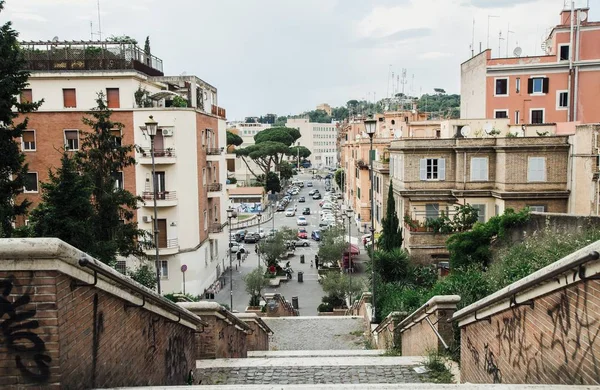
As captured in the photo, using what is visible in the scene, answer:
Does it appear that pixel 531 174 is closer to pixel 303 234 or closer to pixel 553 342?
pixel 553 342

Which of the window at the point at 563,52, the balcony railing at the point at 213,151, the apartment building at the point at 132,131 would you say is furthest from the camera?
the window at the point at 563,52

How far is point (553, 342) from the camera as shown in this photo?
5.46 metres

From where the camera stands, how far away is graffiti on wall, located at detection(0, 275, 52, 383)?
15.0 feet

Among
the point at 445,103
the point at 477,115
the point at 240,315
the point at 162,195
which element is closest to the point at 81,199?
the point at 240,315

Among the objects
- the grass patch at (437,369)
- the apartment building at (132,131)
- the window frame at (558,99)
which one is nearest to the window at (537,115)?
the window frame at (558,99)

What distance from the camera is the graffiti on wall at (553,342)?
4879 millimetres

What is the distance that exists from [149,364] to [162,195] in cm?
2687

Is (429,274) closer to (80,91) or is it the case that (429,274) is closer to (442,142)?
(442,142)

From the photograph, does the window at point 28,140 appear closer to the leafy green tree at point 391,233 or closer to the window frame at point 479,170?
the leafy green tree at point 391,233

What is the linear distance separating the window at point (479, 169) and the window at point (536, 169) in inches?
84.5

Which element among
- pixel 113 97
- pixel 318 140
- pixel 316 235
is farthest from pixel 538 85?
pixel 318 140

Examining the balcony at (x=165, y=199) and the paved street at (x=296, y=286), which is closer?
the balcony at (x=165, y=199)

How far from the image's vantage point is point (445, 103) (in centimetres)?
16425

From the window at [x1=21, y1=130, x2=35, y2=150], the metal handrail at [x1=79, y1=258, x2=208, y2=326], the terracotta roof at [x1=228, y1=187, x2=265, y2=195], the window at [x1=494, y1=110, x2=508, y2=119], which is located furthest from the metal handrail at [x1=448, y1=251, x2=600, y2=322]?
the terracotta roof at [x1=228, y1=187, x2=265, y2=195]
